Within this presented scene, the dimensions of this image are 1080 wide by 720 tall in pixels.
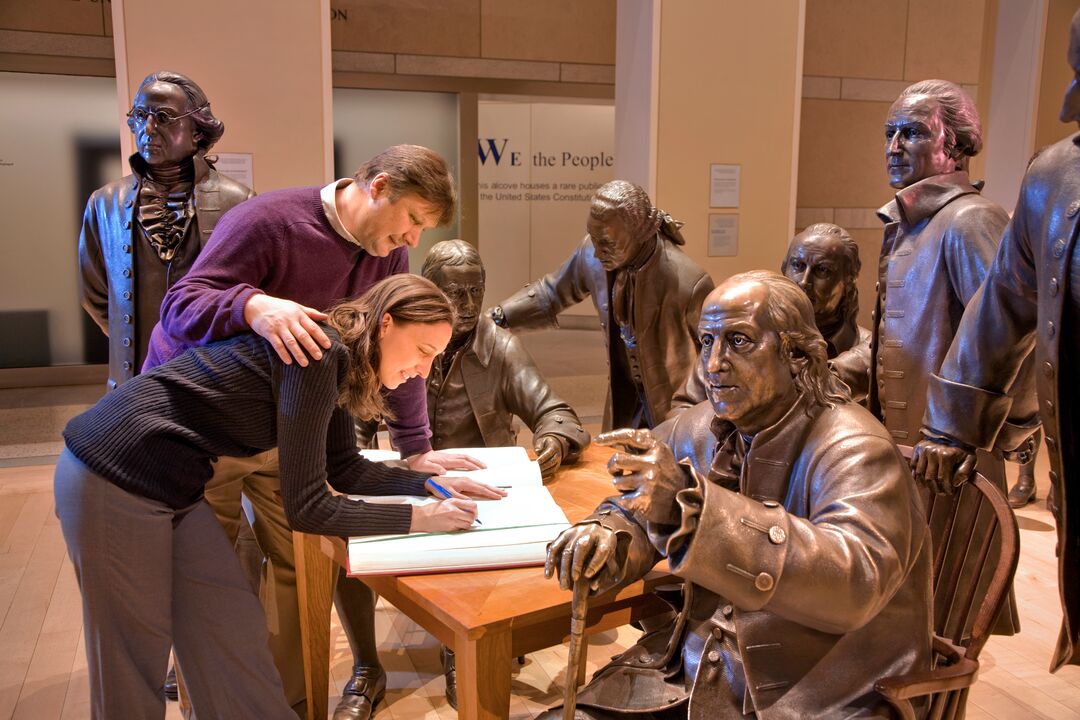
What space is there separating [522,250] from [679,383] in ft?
15.0

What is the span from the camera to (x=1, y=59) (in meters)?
6.43

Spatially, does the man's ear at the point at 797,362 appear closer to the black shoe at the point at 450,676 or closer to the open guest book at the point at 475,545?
the open guest book at the point at 475,545

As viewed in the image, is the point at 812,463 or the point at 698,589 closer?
the point at 812,463

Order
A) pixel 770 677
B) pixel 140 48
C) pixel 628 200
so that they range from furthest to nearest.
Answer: pixel 140 48 < pixel 628 200 < pixel 770 677

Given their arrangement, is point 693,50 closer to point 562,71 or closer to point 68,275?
point 562,71

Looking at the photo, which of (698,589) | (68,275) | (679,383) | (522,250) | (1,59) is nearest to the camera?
(698,589)

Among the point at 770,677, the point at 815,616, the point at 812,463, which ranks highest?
the point at 812,463

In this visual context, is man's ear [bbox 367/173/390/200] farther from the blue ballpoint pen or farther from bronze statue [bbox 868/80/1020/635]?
bronze statue [bbox 868/80/1020/635]

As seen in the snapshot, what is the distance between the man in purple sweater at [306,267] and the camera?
1929 millimetres

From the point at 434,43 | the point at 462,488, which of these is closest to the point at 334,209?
the point at 462,488

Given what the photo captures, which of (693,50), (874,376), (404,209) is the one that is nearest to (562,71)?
(693,50)

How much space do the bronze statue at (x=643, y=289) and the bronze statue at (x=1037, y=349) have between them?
4.33ft

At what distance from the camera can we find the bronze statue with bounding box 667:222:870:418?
3371 millimetres

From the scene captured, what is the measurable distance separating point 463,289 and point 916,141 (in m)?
1.54
